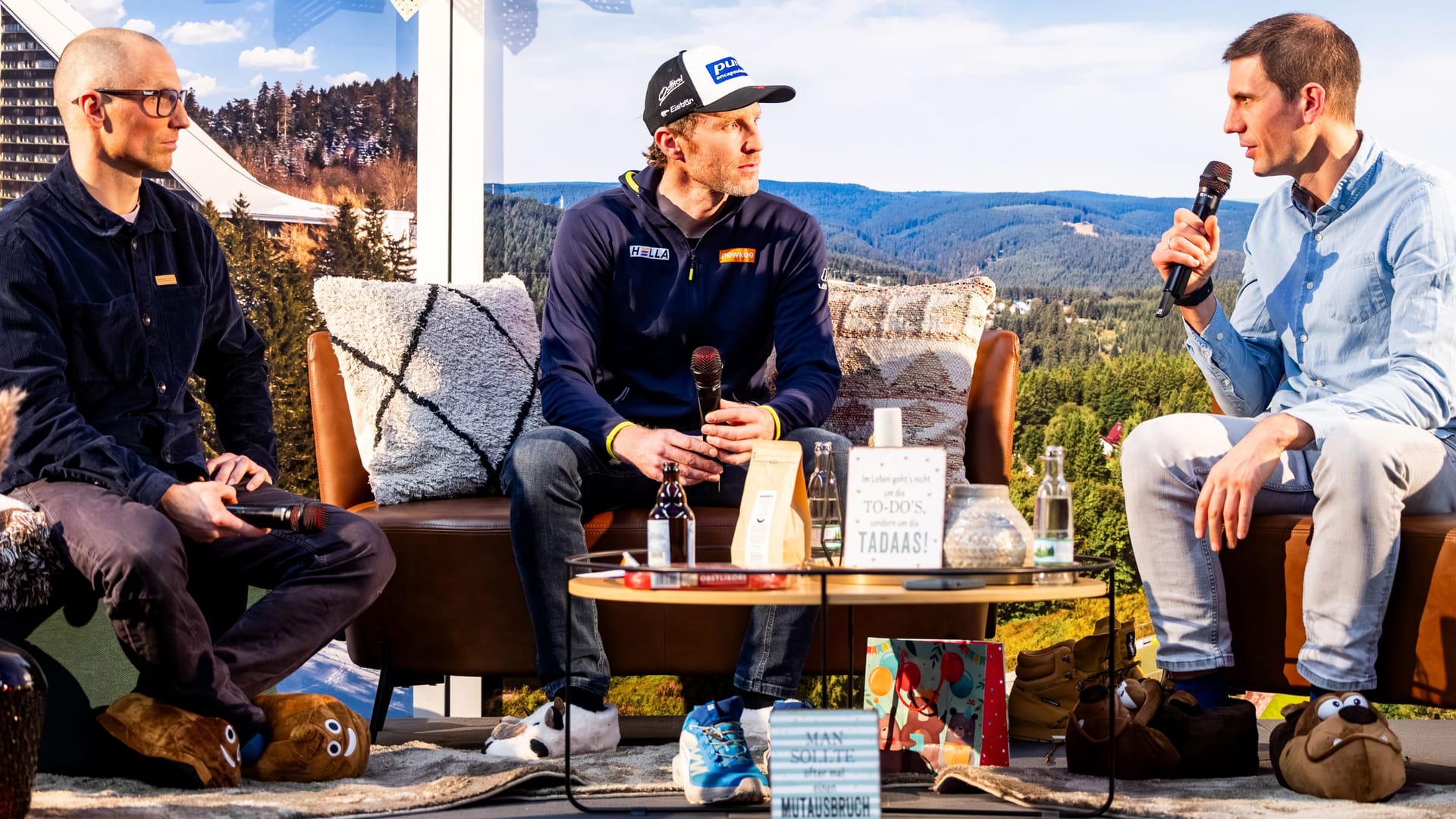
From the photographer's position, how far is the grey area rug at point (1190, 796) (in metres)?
2.06

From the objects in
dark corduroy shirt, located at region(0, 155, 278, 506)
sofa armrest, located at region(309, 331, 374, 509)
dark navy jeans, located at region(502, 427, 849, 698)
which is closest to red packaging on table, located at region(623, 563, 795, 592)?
dark navy jeans, located at region(502, 427, 849, 698)

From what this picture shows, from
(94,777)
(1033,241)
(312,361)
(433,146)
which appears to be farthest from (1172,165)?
(94,777)

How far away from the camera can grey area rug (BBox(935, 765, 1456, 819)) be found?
6.77ft

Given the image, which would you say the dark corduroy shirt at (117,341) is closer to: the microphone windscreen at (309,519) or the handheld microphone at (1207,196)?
the microphone windscreen at (309,519)

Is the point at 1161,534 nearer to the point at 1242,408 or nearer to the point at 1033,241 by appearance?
the point at 1242,408

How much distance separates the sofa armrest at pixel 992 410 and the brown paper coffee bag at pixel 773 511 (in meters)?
1.19

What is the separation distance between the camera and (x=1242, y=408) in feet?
9.31

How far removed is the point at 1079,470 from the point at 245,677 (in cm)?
224

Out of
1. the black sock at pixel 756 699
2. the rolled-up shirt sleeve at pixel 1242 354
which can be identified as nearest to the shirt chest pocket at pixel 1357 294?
the rolled-up shirt sleeve at pixel 1242 354

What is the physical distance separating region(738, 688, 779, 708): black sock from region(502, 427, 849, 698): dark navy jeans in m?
0.01

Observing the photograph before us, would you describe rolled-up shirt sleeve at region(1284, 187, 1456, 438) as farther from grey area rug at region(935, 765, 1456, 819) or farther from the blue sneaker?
the blue sneaker

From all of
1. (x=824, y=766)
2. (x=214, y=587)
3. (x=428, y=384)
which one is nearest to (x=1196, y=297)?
(x=824, y=766)

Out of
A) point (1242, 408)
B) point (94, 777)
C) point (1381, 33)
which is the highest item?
point (1381, 33)

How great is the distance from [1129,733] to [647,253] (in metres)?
1.38
